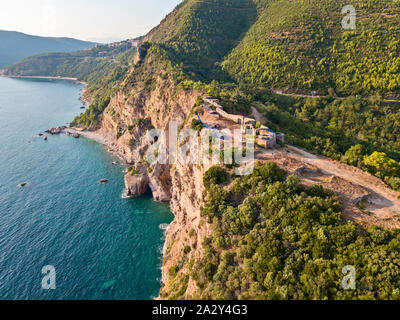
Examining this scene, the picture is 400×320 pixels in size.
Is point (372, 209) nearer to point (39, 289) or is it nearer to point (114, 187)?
point (39, 289)

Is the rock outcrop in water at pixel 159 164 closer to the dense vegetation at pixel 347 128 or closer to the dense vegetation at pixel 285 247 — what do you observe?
the dense vegetation at pixel 285 247

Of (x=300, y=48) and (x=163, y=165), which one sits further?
(x=300, y=48)

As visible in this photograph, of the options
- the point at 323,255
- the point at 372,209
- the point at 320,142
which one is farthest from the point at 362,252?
the point at 320,142

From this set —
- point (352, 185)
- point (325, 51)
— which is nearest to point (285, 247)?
point (352, 185)

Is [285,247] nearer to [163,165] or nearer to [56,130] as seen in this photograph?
[163,165]

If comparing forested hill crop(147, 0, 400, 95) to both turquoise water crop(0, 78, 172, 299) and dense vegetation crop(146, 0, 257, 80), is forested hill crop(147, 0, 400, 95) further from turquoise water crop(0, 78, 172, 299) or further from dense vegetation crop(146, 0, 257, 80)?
turquoise water crop(0, 78, 172, 299)
